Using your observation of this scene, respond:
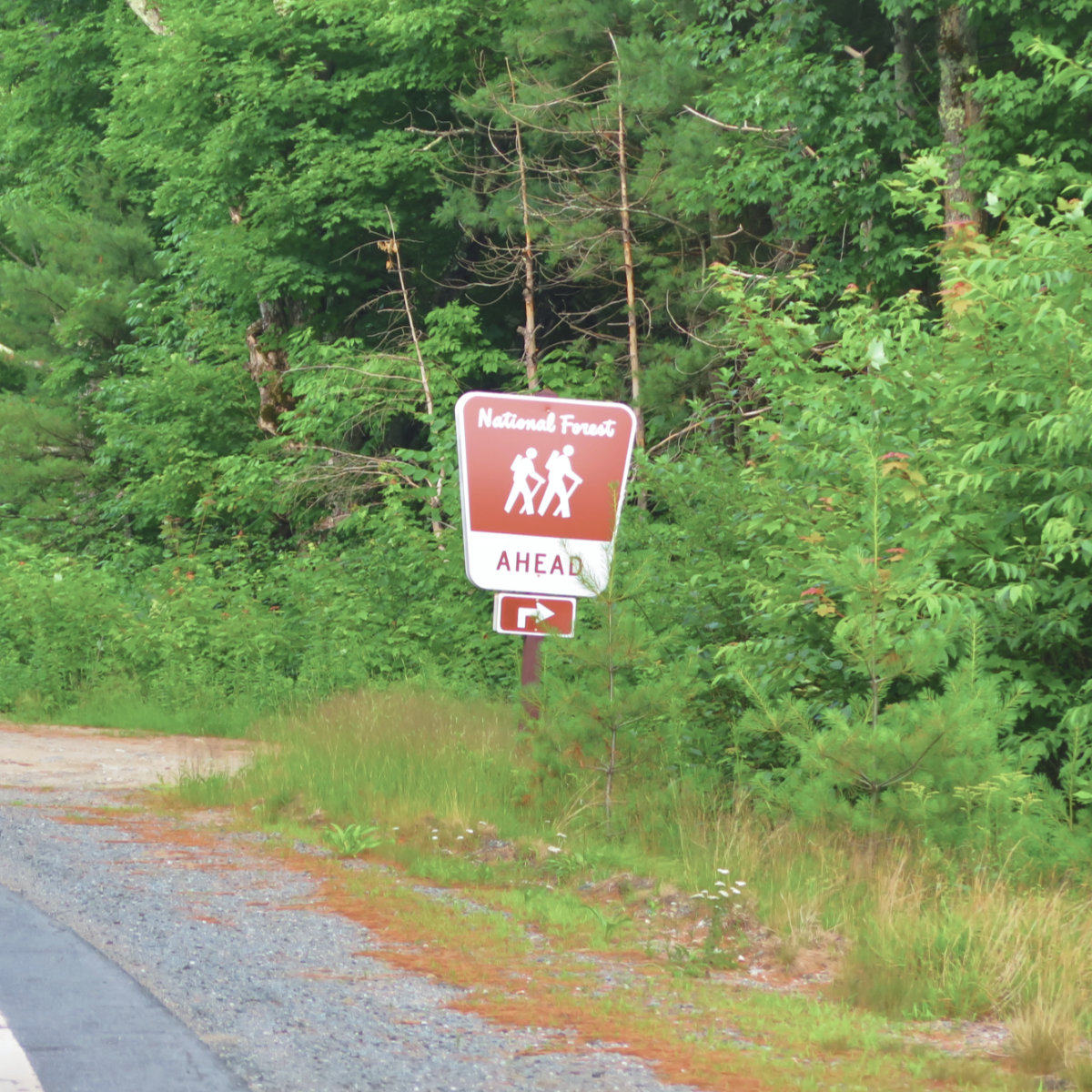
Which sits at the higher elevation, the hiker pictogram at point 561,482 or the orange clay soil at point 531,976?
the hiker pictogram at point 561,482

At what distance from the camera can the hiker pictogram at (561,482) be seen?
32.3ft

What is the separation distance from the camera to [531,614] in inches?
389

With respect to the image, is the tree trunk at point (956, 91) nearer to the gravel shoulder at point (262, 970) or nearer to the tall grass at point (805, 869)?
the tall grass at point (805, 869)

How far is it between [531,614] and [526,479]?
0.85 meters

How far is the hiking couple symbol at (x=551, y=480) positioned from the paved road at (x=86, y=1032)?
4.50 metres

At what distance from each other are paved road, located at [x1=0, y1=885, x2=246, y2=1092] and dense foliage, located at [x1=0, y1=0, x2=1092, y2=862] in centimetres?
323

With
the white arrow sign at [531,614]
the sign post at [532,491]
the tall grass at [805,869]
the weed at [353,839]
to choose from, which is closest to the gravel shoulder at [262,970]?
the weed at [353,839]

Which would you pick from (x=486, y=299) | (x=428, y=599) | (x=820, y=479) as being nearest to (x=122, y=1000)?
(x=820, y=479)

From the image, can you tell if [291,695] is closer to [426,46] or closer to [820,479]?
[820,479]

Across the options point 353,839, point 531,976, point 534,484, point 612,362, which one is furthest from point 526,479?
point 612,362

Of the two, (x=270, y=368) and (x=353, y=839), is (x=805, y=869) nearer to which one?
(x=353, y=839)

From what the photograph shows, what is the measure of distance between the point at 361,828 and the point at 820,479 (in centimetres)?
343

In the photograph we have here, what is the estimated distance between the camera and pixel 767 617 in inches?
347

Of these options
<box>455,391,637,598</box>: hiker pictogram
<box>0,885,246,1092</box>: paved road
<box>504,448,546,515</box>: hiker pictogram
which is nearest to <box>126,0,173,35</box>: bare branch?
<box>455,391,637,598</box>: hiker pictogram
